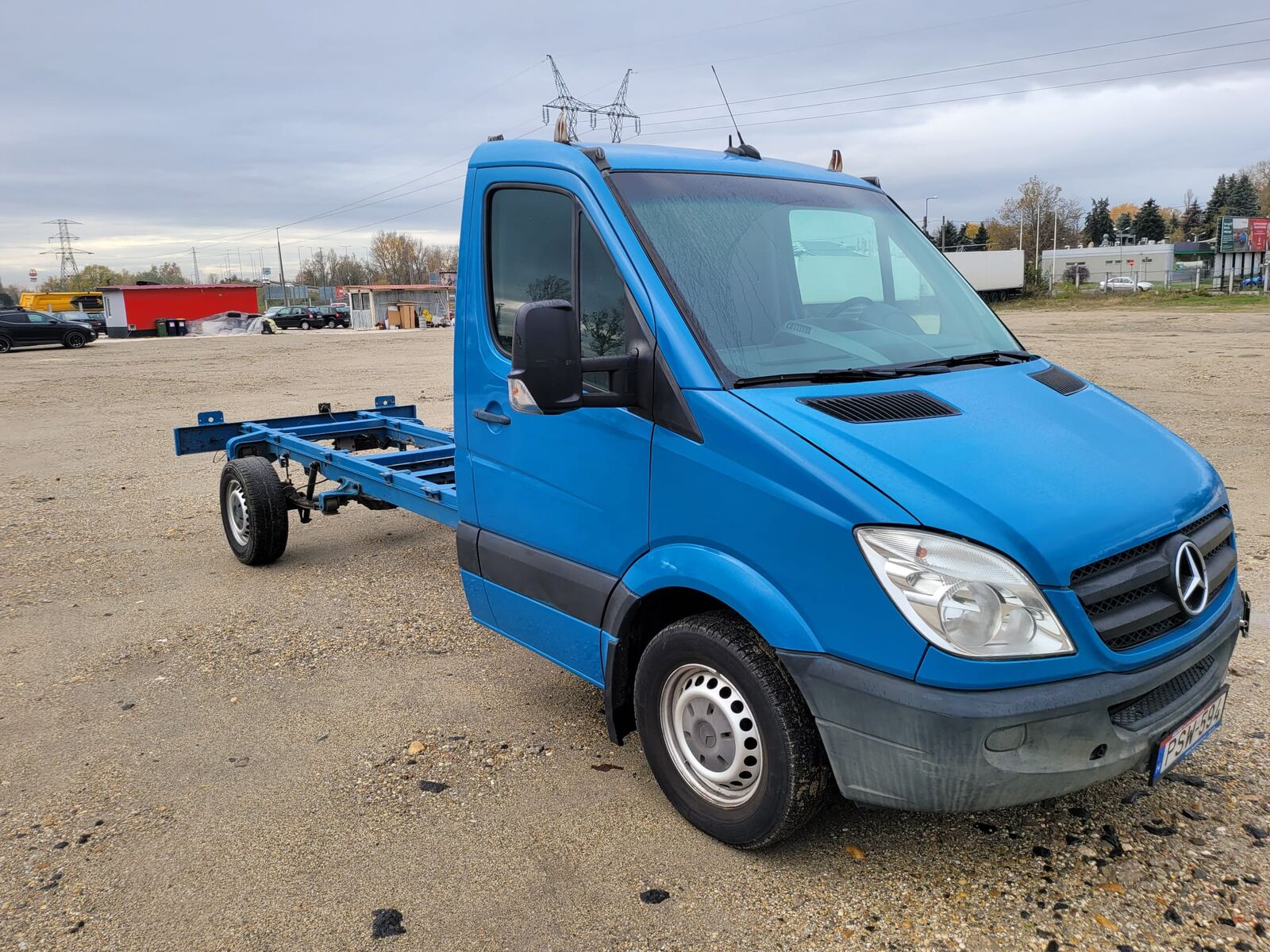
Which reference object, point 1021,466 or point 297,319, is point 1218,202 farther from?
point 1021,466

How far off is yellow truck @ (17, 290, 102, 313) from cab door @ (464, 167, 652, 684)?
6915 cm

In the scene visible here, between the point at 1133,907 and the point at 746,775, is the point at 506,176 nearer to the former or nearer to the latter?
the point at 746,775

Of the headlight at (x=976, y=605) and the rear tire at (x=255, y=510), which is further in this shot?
the rear tire at (x=255, y=510)

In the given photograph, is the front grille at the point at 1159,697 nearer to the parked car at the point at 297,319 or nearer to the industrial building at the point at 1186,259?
the industrial building at the point at 1186,259

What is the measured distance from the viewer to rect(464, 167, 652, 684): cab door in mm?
3254

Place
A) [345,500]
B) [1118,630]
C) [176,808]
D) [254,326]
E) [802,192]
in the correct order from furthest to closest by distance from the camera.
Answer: [254,326]
[345,500]
[802,192]
[176,808]
[1118,630]

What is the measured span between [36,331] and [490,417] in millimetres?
38873

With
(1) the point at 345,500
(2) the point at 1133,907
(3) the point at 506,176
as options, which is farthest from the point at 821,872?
(1) the point at 345,500

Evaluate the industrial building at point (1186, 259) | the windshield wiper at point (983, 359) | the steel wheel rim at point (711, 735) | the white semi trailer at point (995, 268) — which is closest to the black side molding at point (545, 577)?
the steel wheel rim at point (711, 735)

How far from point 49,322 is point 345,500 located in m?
36.3

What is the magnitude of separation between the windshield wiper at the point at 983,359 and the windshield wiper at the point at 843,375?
7 cm

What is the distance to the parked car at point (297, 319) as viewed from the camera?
55.9 metres

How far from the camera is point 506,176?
377cm

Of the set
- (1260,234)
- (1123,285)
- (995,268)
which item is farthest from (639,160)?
(1260,234)
